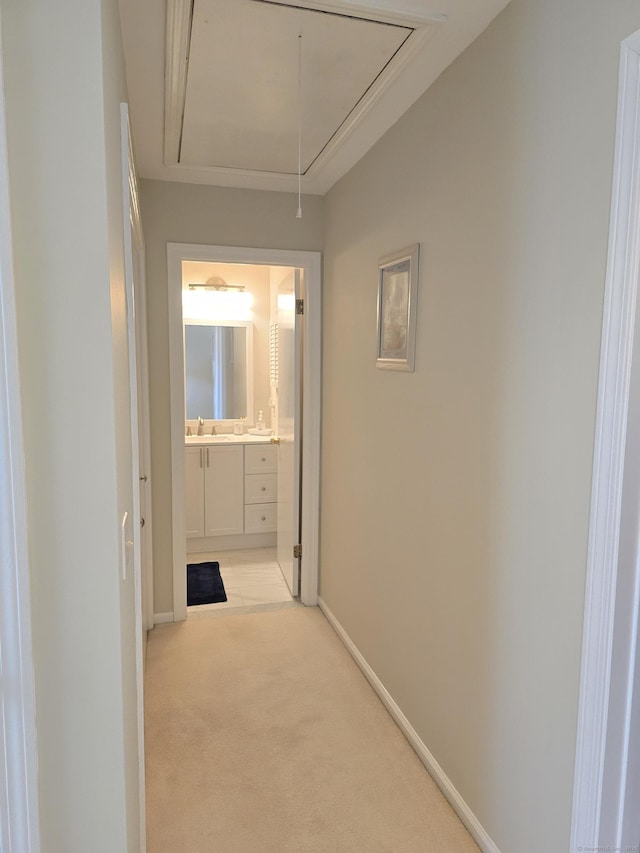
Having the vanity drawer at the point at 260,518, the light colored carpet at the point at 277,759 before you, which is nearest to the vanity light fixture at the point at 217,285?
the vanity drawer at the point at 260,518

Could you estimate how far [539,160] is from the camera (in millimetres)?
1425

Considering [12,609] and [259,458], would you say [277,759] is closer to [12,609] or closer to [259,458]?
[12,609]

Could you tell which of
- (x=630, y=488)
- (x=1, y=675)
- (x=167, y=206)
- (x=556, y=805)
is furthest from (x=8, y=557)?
(x=167, y=206)

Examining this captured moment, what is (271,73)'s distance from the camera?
188 centimetres

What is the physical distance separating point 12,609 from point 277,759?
1570mm

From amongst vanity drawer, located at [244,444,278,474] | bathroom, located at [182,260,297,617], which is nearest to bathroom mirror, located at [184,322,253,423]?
bathroom, located at [182,260,297,617]

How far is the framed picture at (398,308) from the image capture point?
2102 millimetres

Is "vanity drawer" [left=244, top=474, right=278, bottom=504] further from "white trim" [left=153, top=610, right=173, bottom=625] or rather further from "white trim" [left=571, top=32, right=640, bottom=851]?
"white trim" [left=571, top=32, right=640, bottom=851]

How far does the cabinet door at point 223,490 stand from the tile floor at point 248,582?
0.22 meters

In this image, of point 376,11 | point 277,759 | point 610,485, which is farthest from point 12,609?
point 376,11

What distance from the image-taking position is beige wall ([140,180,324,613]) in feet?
9.80

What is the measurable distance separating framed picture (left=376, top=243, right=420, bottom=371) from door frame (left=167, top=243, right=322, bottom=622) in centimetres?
90

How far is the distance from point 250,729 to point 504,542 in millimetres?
1378

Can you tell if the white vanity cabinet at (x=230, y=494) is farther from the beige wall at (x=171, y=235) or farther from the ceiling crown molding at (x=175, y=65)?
the ceiling crown molding at (x=175, y=65)
